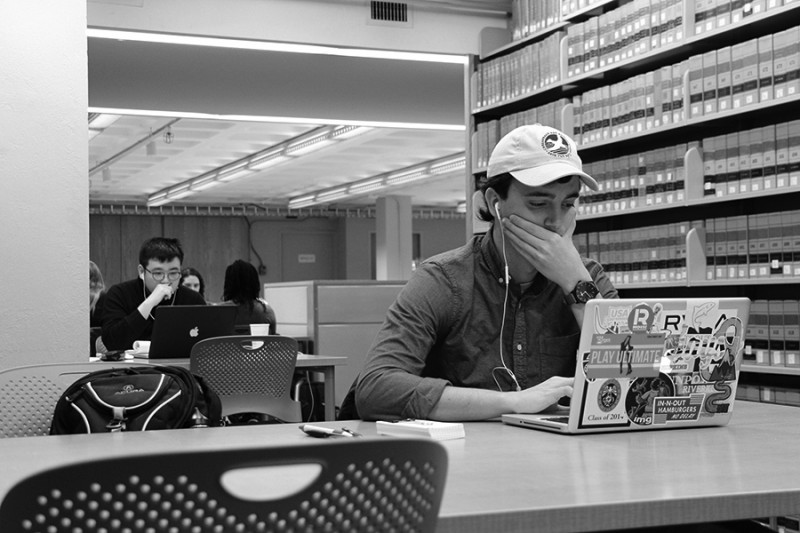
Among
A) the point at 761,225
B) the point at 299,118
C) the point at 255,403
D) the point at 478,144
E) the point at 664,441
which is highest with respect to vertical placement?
the point at 299,118

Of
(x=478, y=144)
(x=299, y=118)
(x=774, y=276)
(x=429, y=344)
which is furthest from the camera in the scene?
(x=299, y=118)

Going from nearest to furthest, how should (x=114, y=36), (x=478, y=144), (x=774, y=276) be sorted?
(x=774, y=276) < (x=114, y=36) < (x=478, y=144)

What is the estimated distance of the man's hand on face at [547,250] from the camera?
2.19 metres

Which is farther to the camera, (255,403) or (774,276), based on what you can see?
(255,403)

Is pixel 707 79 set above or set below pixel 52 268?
above

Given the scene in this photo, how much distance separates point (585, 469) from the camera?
1.40 m

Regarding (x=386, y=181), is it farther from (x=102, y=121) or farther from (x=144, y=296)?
(x=144, y=296)

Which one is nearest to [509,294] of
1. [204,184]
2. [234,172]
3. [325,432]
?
[325,432]

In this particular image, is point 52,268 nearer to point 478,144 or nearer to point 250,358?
point 250,358

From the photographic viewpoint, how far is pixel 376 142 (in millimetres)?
12422

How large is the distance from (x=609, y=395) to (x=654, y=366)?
4.0 inches

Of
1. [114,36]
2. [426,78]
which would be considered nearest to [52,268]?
[114,36]

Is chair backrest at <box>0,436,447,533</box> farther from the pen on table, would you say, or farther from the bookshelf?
the bookshelf

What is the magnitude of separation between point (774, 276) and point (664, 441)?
2394mm
